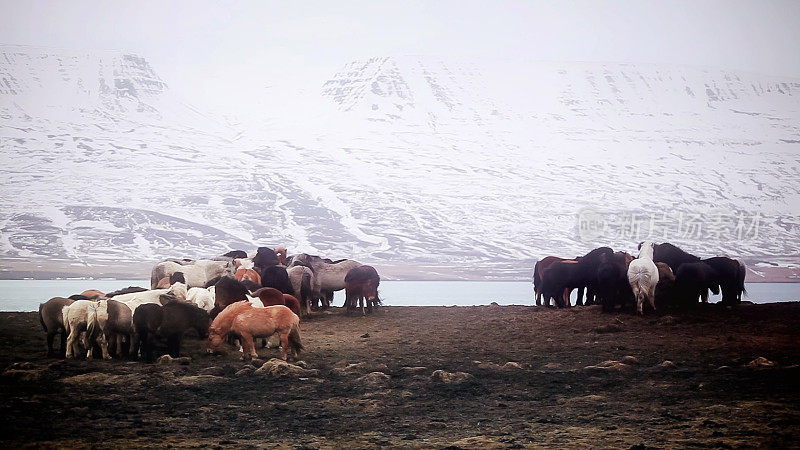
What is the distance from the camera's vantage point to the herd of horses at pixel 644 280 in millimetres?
20234

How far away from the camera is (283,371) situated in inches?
551

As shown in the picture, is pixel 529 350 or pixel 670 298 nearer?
pixel 529 350

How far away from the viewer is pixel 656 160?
608 ft

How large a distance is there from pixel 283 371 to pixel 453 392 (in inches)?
121

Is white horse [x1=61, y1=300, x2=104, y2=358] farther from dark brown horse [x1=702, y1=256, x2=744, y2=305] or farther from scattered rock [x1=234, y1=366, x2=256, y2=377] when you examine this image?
dark brown horse [x1=702, y1=256, x2=744, y2=305]

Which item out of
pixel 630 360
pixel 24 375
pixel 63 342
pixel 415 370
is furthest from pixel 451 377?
pixel 63 342

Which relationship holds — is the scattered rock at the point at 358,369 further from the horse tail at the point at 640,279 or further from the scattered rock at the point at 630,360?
the horse tail at the point at 640,279

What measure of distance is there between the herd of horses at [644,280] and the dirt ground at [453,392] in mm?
1431

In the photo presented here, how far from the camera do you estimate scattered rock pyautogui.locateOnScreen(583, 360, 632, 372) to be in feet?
45.6

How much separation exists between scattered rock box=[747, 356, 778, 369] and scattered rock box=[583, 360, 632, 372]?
1.91m

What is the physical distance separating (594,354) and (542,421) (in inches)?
204

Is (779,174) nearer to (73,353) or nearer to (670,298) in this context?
(670,298)

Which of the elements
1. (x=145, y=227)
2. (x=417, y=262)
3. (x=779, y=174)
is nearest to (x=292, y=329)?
(x=417, y=262)

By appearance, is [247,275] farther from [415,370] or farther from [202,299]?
[415,370]
